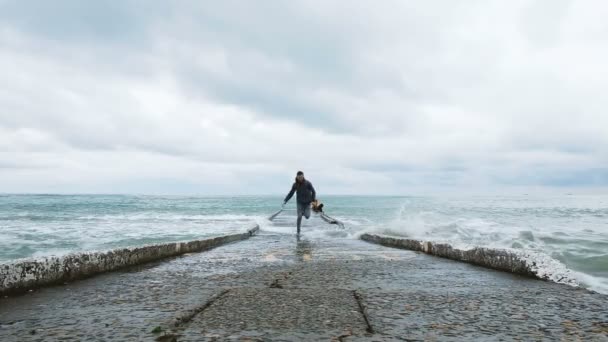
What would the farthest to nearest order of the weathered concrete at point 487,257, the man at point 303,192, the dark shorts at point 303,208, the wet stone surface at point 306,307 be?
1. the dark shorts at point 303,208
2. the man at point 303,192
3. the weathered concrete at point 487,257
4. the wet stone surface at point 306,307

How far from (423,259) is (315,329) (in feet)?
15.3

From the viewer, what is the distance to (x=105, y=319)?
3.23m

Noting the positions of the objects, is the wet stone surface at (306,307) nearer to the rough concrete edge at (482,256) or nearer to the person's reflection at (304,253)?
the rough concrete edge at (482,256)

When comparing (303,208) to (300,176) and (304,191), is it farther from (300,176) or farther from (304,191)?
(300,176)

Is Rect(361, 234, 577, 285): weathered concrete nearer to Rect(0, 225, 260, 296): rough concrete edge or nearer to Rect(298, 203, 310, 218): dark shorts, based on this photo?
Rect(298, 203, 310, 218): dark shorts

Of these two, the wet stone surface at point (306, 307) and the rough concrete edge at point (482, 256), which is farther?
the rough concrete edge at point (482, 256)

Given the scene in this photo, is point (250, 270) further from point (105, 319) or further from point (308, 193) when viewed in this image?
point (308, 193)

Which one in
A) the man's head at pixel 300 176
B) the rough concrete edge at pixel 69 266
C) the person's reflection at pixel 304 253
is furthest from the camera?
the man's head at pixel 300 176

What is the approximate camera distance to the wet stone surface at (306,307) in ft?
9.42

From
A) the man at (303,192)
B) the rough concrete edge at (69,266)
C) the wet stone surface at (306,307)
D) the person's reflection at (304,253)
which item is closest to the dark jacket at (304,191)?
the man at (303,192)

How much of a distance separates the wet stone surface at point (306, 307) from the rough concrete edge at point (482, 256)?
28 centimetres

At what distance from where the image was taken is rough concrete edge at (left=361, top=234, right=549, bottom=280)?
5469 millimetres

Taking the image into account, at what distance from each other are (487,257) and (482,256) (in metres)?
0.12

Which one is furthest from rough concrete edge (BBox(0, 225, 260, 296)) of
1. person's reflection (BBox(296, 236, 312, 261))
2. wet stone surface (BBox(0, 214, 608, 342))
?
person's reflection (BBox(296, 236, 312, 261))
